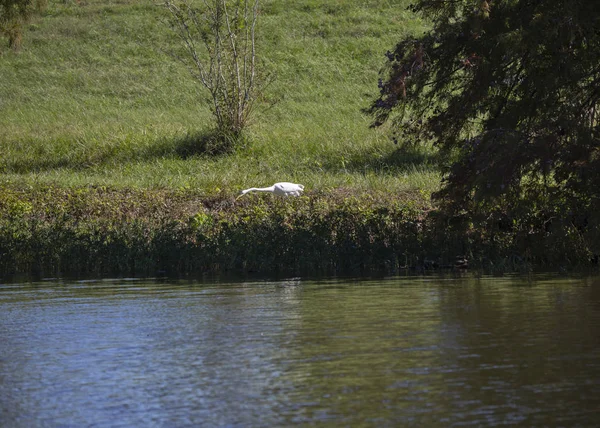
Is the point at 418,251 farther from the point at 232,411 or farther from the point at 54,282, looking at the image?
the point at 232,411

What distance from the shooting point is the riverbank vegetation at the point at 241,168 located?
57.4 ft

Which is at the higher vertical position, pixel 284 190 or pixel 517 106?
pixel 517 106

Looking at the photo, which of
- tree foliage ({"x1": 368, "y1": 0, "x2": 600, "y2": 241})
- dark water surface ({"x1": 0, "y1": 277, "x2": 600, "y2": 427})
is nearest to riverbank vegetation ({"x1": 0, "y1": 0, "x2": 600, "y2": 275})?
tree foliage ({"x1": 368, "y1": 0, "x2": 600, "y2": 241})

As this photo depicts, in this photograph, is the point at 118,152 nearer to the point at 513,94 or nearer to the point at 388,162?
the point at 388,162

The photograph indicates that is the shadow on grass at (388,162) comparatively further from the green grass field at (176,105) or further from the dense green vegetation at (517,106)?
the dense green vegetation at (517,106)

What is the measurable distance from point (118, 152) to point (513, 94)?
59.7 feet

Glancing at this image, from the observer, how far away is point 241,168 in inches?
1188

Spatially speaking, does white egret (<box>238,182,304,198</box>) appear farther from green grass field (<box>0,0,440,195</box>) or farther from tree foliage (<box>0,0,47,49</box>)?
tree foliage (<box>0,0,47,49</box>)

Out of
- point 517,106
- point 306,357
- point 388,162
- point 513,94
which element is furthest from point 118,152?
point 306,357

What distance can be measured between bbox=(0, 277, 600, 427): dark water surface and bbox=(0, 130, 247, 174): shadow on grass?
1744 cm

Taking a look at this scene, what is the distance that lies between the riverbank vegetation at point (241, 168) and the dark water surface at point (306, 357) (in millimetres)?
2794

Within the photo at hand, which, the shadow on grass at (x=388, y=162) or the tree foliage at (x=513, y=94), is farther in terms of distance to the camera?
the shadow on grass at (x=388, y=162)

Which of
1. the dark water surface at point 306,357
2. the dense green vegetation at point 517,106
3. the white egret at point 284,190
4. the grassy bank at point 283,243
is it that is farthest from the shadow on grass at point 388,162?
the dark water surface at point 306,357

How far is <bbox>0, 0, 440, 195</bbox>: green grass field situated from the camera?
2884 cm
